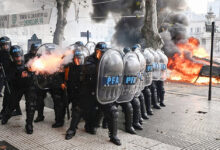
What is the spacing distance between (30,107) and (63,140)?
3.24 feet

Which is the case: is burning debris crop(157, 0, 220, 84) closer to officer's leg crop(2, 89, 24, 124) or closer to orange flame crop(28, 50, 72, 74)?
orange flame crop(28, 50, 72, 74)

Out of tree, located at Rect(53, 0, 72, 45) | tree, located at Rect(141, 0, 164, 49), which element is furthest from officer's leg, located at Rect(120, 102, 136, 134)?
tree, located at Rect(53, 0, 72, 45)

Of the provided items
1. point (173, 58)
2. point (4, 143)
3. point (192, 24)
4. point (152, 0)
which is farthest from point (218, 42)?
point (4, 143)

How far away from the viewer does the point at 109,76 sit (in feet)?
13.3

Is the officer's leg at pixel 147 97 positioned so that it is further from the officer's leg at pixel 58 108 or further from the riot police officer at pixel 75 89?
the officer's leg at pixel 58 108

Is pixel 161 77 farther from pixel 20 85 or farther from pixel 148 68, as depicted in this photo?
pixel 20 85

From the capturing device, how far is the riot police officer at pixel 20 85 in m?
4.82

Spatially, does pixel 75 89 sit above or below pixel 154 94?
above

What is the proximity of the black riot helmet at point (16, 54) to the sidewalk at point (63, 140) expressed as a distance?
136 cm

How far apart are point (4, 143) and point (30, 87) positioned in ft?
3.81

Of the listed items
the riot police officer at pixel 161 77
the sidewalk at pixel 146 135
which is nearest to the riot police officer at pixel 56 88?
the sidewalk at pixel 146 135

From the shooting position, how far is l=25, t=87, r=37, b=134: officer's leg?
477 centimetres

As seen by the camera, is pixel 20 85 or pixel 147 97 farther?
pixel 147 97

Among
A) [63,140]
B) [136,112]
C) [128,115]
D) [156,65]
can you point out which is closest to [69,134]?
[63,140]
